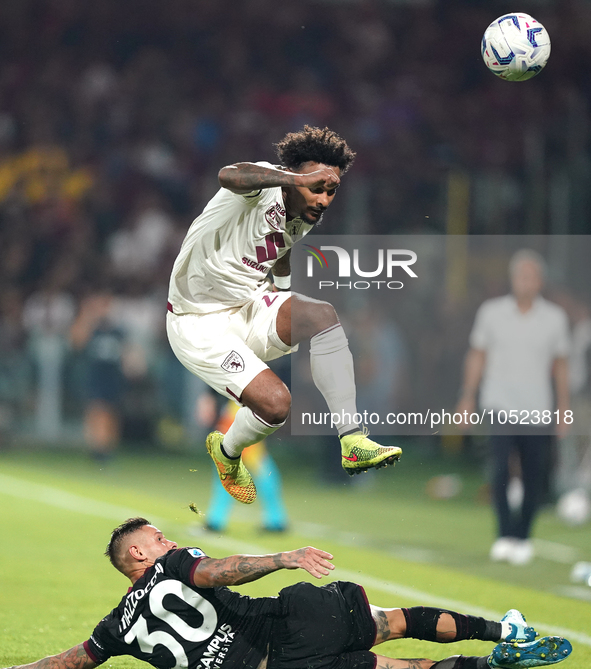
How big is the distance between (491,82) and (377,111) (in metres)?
2.17

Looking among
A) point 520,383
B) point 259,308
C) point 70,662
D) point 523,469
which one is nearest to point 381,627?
point 70,662

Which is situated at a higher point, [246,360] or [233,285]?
[233,285]

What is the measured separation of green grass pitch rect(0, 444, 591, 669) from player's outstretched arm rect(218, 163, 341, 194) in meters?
2.70

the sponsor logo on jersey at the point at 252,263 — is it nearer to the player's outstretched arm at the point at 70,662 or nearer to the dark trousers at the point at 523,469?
the player's outstretched arm at the point at 70,662

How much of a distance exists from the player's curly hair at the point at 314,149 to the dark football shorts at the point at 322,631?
7.04 ft

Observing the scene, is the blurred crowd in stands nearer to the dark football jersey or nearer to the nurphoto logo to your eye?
the nurphoto logo

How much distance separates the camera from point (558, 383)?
8.73 metres

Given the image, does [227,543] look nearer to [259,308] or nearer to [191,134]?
[259,308]

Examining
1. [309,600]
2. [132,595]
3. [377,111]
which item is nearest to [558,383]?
[309,600]

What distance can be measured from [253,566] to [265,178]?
73.4 inches

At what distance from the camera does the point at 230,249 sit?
18.2ft

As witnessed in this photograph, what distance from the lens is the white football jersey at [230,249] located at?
17.9 feet

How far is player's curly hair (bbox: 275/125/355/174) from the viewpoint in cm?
532

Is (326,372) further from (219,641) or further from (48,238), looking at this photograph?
(48,238)
